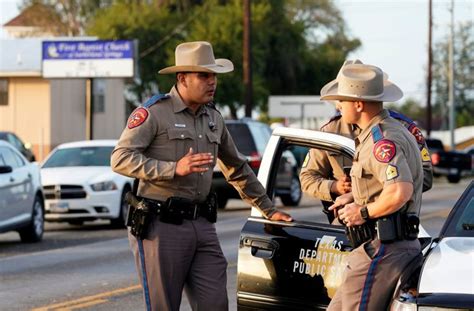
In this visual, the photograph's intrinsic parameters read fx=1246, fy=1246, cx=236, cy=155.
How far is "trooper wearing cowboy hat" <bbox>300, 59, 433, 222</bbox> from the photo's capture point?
729 cm

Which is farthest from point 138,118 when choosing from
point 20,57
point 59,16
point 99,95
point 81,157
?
point 59,16

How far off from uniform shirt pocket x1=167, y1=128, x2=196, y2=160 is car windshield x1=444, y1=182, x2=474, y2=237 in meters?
1.52

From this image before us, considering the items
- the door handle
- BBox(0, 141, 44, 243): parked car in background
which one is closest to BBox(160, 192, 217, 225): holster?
the door handle

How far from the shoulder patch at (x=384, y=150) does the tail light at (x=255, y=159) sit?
637 inches

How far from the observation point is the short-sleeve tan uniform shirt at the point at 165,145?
6594 mm

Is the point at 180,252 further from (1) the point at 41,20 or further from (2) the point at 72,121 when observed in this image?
(1) the point at 41,20

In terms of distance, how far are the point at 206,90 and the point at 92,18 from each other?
5950cm

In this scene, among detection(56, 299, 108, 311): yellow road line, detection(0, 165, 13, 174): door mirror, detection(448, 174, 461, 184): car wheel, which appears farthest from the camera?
detection(448, 174, 461, 184): car wheel

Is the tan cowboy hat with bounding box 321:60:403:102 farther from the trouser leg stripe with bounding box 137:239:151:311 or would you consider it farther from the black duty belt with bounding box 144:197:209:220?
the trouser leg stripe with bounding box 137:239:151:311

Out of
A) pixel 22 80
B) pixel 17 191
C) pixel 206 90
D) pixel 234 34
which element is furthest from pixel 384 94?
pixel 234 34

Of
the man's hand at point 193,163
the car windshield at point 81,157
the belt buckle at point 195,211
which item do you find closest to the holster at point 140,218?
the belt buckle at point 195,211

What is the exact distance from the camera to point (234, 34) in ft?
177

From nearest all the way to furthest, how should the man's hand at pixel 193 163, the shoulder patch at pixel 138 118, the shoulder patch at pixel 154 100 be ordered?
the man's hand at pixel 193 163, the shoulder patch at pixel 138 118, the shoulder patch at pixel 154 100

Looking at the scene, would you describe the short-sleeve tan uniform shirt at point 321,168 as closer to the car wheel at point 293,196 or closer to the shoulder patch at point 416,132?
the shoulder patch at point 416,132
